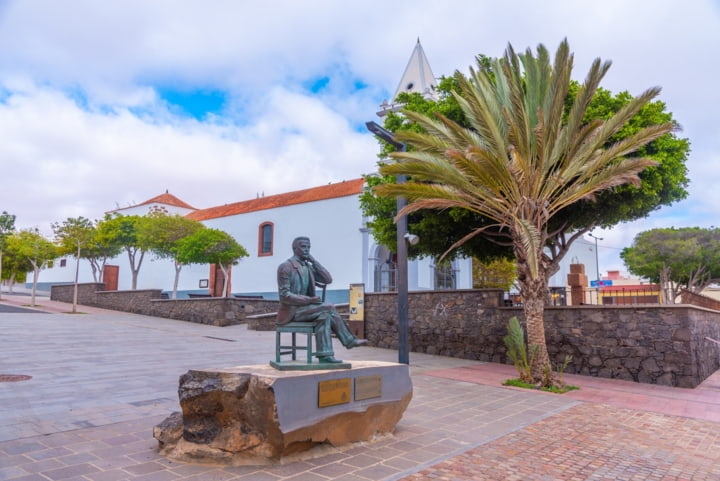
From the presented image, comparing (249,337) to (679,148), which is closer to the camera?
(679,148)

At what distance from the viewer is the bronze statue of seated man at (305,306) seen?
537 cm

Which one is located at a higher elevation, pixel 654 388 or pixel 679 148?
pixel 679 148

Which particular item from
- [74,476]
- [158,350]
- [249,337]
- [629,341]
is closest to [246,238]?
[249,337]

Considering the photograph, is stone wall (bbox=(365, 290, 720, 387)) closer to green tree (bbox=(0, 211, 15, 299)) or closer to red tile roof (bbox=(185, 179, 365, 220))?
red tile roof (bbox=(185, 179, 365, 220))

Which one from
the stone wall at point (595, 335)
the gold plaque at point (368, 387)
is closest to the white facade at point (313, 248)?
the stone wall at point (595, 335)

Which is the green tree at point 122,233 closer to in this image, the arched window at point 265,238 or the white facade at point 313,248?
the white facade at point 313,248

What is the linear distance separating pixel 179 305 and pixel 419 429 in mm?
19167

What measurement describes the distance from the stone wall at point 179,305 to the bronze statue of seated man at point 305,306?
16.2 metres

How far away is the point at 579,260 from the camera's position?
145ft

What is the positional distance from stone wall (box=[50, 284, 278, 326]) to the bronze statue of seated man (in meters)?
16.2

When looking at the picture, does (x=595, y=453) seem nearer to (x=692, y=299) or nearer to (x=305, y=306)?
(x=305, y=306)

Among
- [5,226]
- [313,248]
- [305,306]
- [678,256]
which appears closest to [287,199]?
[313,248]

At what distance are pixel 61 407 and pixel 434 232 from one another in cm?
965

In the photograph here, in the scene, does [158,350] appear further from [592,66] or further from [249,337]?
[592,66]
